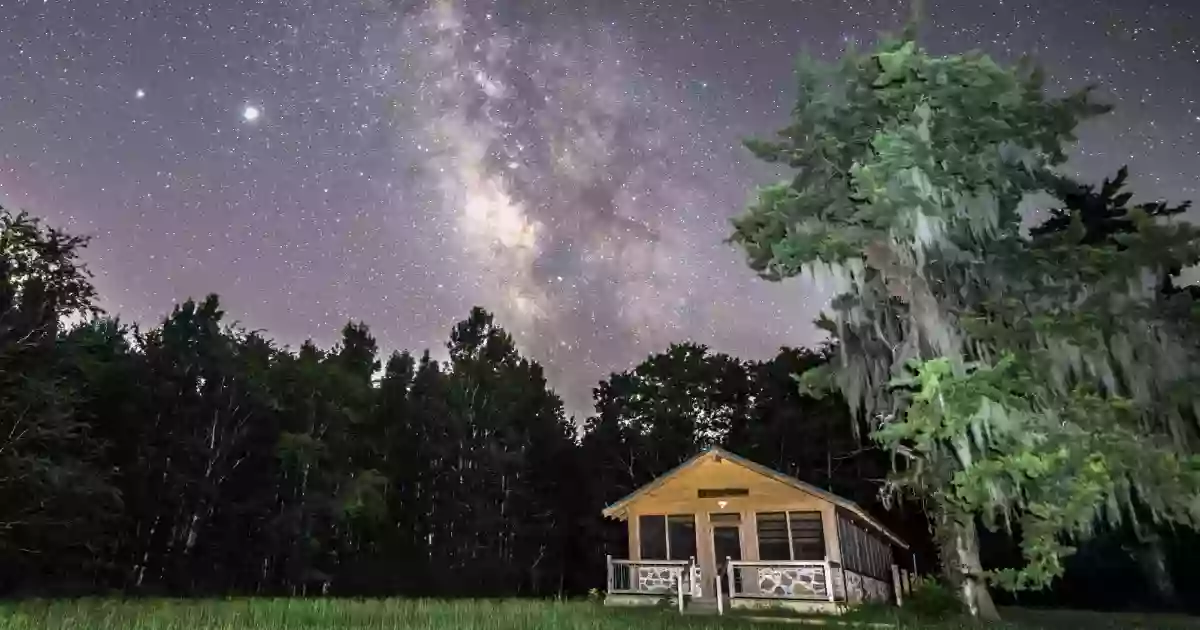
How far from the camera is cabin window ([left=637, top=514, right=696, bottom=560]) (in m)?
22.3

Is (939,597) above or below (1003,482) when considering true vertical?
below

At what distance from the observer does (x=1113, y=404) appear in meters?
12.9

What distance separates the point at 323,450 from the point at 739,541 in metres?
21.4

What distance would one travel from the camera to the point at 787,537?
69.2 feet

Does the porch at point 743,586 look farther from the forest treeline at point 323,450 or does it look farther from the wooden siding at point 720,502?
Answer: the forest treeline at point 323,450

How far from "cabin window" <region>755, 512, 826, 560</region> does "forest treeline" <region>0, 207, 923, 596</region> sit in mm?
3891

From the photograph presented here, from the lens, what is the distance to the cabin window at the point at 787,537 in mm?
21250

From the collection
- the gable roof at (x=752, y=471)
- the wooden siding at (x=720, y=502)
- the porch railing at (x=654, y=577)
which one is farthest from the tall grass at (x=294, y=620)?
the wooden siding at (x=720, y=502)

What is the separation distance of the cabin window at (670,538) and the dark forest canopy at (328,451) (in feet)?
21.5

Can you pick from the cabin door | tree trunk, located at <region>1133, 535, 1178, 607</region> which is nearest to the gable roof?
the cabin door

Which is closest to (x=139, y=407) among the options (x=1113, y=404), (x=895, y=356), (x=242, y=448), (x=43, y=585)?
(x=242, y=448)

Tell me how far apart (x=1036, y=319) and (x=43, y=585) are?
92.5 feet

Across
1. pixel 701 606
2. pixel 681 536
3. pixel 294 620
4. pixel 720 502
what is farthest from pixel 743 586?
pixel 294 620

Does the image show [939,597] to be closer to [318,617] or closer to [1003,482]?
[1003,482]
